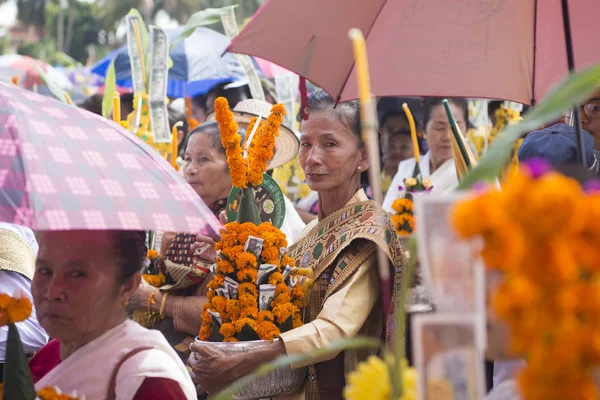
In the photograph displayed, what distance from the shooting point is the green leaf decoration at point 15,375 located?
2.20 metres

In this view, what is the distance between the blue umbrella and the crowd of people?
3.30 m

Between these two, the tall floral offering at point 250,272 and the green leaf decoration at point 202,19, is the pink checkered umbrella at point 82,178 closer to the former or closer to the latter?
the tall floral offering at point 250,272

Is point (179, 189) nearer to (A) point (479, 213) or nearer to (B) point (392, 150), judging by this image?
(A) point (479, 213)

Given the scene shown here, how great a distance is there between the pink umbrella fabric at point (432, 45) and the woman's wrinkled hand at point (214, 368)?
1.06m

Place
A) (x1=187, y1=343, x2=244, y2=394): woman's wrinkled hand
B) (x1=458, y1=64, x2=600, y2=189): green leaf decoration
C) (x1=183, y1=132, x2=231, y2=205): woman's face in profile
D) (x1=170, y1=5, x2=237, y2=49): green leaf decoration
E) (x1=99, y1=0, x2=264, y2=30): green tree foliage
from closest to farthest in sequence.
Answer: (x1=458, y1=64, x2=600, y2=189): green leaf decoration → (x1=187, y1=343, x2=244, y2=394): woman's wrinkled hand → (x1=183, y1=132, x2=231, y2=205): woman's face in profile → (x1=170, y1=5, x2=237, y2=49): green leaf decoration → (x1=99, y1=0, x2=264, y2=30): green tree foliage

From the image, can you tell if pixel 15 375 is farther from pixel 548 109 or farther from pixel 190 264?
pixel 190 264

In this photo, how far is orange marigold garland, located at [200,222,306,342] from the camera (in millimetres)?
3105

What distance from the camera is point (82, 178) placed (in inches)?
87.7

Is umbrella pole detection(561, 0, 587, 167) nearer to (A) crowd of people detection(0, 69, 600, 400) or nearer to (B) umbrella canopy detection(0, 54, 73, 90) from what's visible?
(A) crowd of people detection(0, 69, 600, 400)

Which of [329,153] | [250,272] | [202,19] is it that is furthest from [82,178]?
[202,19]

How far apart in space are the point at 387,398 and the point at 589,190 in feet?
1.77

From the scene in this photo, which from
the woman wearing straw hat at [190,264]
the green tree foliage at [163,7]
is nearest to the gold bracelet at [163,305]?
the woman wearing straw hat at [190,264]

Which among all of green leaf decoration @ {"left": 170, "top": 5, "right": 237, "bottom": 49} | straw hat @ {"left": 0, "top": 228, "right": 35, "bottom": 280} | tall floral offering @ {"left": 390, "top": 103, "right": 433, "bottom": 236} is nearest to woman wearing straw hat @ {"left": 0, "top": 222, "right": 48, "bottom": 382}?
straw hat @ {"left": 0, "top": 228, "right": 35, "bottom": 280}

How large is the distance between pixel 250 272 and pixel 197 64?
569 centimetres
